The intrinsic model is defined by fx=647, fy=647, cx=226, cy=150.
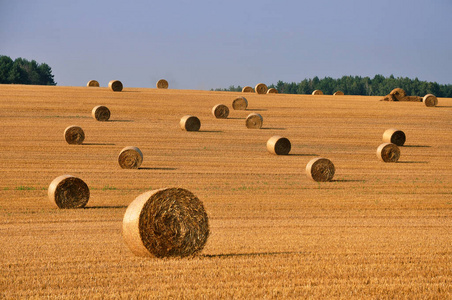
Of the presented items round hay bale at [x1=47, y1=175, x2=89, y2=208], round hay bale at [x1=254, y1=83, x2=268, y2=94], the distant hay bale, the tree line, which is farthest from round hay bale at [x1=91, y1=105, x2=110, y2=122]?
the tree line

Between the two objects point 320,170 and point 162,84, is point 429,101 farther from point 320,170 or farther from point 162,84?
point 320,170

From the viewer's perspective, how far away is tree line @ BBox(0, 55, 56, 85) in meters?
96.1

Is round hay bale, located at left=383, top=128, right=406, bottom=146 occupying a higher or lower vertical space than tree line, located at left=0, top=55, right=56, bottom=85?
lower

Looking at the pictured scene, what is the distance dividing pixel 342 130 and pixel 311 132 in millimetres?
2126

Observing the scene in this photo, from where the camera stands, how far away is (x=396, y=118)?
42656 millimetres

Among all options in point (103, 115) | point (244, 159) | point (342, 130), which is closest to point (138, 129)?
point (103, 115)

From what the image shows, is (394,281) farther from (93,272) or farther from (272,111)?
(272,111)

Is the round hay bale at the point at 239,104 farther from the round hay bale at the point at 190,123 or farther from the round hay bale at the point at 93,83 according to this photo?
the round hay bale at the point at 93,83

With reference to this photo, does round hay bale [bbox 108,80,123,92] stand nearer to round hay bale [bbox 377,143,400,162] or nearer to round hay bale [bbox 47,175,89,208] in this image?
round hay bale [bbox 377,143,400,162]

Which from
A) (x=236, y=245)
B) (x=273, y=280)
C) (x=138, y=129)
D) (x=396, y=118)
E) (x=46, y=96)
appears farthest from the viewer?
(x=46, y=96)

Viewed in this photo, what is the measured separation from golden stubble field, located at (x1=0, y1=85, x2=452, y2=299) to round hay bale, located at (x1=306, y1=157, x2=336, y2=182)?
400 mm

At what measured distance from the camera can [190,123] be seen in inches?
1422

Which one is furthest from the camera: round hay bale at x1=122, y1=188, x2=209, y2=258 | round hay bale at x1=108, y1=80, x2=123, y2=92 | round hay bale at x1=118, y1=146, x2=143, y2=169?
round hay bale at x1=108, y1=80, x2=123, y2=92

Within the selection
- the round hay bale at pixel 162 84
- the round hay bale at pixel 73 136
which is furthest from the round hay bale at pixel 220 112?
the round hay bale at pixel 162 84
